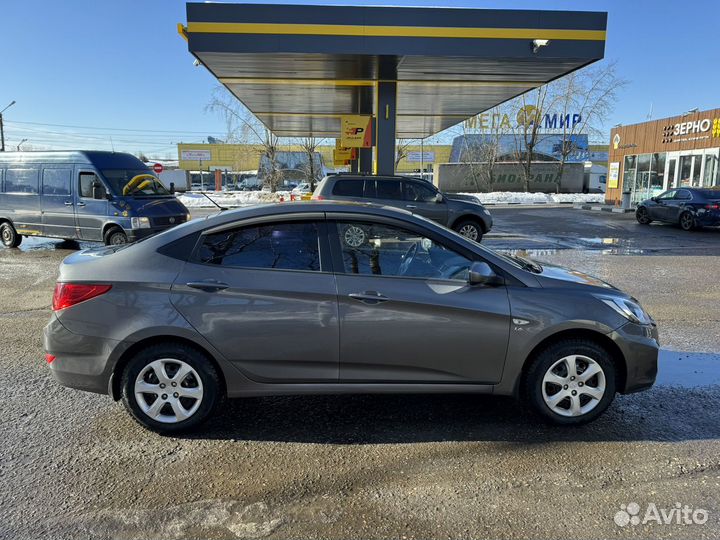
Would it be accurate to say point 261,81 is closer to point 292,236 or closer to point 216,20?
point 216,20

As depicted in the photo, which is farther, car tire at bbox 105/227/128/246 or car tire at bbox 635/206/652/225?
car tire at bbox 635/206/652/225

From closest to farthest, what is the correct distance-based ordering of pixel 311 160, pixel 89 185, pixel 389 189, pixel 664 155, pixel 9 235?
pixel 89 185, pixel 389 189, pixel 9 235, pixel 664 155, pixel 311 160

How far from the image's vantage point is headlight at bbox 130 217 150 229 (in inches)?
454

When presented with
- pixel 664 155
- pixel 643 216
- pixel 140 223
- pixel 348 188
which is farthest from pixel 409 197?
pixel 664 155

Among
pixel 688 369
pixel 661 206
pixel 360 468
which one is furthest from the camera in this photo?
pixel 661 206

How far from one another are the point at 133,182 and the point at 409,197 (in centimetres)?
643

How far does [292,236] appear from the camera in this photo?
3.81 m

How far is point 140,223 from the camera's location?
11.6m

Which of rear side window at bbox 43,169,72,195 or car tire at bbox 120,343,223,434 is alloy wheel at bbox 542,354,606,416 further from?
rear side window at bbox 43,169,72,195

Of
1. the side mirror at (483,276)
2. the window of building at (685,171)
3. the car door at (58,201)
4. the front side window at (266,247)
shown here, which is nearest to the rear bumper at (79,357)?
the front side window at (266,247)

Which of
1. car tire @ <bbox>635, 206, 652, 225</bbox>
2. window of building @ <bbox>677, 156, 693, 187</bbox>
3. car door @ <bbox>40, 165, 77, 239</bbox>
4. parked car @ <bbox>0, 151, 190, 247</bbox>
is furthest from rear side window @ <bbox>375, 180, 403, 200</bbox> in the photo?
window of building @ <bbox>677, 156, 693, 187</bbox>

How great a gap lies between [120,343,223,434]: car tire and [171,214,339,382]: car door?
219mm

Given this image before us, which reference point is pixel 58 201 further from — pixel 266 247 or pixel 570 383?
pixel 570 383

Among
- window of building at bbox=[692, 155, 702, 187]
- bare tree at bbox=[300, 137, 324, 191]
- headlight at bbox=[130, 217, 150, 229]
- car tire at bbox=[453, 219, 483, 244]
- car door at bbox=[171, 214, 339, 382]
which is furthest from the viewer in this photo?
bare tree at bbox=[300, 137, 324, 191]
